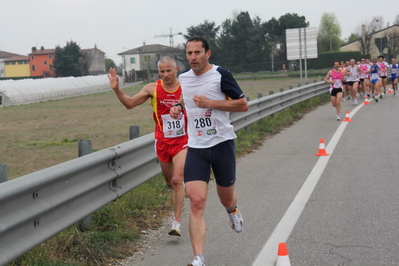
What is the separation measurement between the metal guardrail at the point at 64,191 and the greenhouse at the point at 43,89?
37.5 meters

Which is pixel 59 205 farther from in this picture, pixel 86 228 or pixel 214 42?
pixel 214 42

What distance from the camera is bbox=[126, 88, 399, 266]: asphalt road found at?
221 inches

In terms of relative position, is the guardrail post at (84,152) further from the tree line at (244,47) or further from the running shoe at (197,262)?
the tree line at (244,47)

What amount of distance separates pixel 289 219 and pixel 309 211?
436 millimetres

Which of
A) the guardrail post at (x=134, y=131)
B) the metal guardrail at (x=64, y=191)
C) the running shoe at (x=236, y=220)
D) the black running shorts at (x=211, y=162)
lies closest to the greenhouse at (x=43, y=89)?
the guardrail post at (x=134, y=131)

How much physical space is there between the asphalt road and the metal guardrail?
72 cm

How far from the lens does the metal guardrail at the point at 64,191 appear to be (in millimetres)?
4508

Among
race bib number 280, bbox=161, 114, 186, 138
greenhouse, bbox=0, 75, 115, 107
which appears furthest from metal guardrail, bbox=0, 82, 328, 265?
greenhouse, bbox=0, 75, 115, 107

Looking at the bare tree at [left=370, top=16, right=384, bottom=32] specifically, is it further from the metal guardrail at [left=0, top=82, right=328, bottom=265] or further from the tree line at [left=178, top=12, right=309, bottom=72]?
the metal guardrail at [left=0, top=82, right=328, bottom=265]

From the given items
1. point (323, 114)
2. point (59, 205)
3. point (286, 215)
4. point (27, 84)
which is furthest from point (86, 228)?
point (27, 84)

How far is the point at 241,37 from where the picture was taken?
322ft

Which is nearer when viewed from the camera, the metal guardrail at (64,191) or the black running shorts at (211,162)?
the metal guardrail at (64,191)

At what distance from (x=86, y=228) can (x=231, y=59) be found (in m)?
92.1

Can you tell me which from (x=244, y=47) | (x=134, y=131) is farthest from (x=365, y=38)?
(x=134, y=131)
